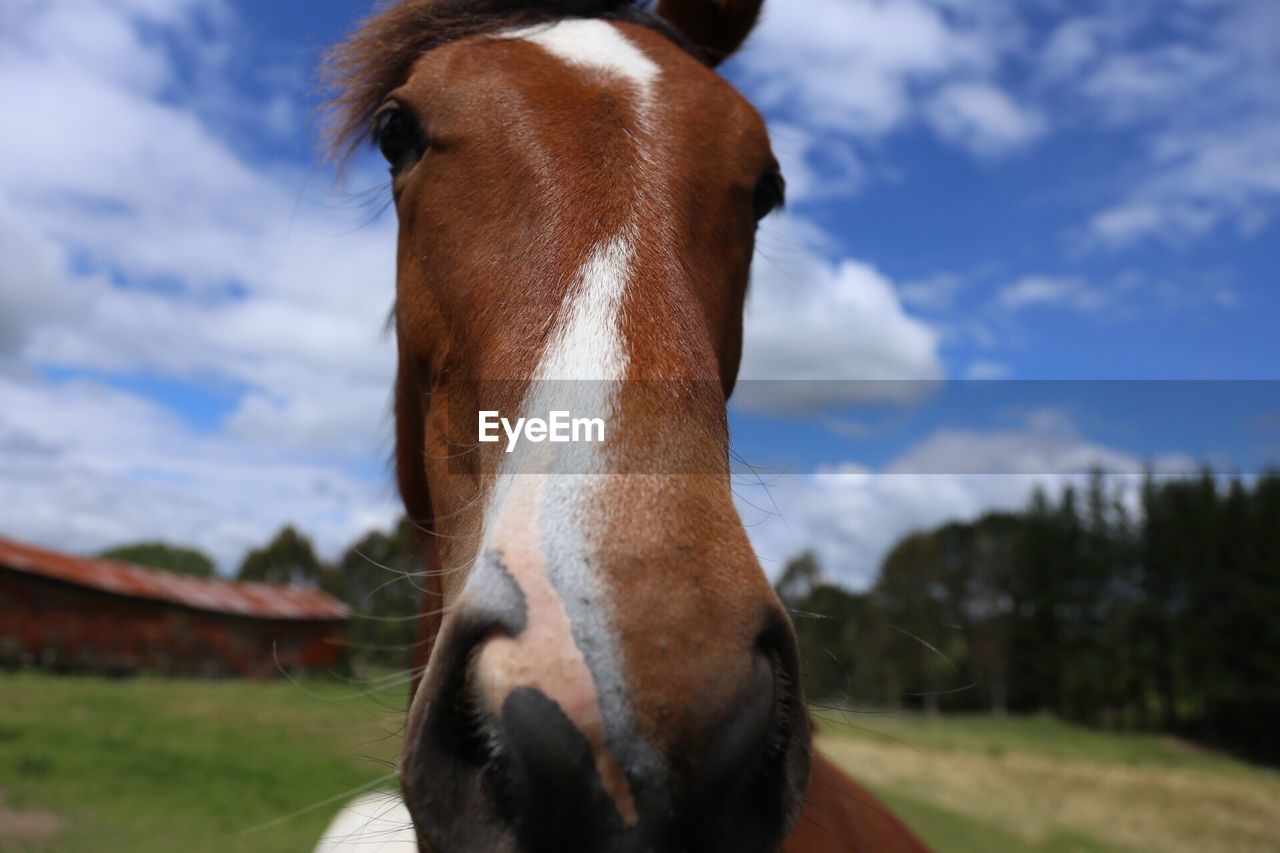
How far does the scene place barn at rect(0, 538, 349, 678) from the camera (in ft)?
67.5

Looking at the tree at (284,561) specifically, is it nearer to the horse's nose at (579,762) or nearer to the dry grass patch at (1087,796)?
the dry grass patch at (1087,796)

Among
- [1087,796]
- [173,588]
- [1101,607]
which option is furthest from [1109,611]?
[173,588]

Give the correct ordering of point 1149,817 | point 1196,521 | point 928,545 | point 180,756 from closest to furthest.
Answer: point 180,756, point 1149,817, point 1196,521, point 928,545

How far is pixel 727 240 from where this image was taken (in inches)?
83.6

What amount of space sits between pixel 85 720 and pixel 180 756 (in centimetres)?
269

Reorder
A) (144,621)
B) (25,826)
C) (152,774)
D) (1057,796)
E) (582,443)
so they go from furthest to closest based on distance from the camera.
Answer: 1. (144,621)
2. (1057,796)
3. (152,774)
4. (25,826)
5. (582,443)

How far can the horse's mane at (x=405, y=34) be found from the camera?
2.56 metres

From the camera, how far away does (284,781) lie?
11047 millimetres

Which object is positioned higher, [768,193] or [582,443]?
[768,193]

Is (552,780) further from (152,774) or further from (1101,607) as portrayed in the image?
(1101,607)

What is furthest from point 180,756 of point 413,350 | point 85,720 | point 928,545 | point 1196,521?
point 928,545

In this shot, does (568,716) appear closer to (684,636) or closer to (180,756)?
(684,636)

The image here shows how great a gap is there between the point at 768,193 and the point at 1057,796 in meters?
18.8

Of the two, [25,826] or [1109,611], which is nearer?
[25,826]
